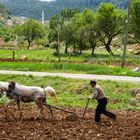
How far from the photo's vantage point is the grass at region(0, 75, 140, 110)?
25017mm

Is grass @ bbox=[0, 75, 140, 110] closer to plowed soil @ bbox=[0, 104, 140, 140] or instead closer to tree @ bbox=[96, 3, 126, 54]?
plowed soil @ bbox=[0, 104, 140, 140]

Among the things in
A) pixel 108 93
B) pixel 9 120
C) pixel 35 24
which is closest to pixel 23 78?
pixel 108 93

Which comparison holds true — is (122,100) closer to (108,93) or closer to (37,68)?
(108,93)

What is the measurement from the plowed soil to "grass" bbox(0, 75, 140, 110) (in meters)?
3.56

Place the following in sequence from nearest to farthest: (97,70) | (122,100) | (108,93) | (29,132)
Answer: (29,132) → (122,100) → (108,93) → (97,70)

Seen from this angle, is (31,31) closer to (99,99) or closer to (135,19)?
(135,19)

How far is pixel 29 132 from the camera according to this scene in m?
16.8

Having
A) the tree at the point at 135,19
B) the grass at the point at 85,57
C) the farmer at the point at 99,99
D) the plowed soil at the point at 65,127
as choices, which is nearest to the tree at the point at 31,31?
the grass at the point at 85,57

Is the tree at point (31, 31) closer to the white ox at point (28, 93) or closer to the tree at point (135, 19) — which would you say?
the tree at point (135, 19)

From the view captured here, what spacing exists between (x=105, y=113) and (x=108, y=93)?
9237 millimetres

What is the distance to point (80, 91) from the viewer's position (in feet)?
96.7

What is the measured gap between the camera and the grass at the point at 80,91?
25.0 meters

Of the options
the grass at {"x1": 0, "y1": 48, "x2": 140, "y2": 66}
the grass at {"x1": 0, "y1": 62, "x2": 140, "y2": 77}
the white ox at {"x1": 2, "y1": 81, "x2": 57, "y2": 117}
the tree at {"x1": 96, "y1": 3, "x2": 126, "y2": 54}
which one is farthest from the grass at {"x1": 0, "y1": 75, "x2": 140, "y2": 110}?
the tree at {"x1": 96, "y1": 3, "x2": 126, "y2": 54}

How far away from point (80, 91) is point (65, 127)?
11.7m
